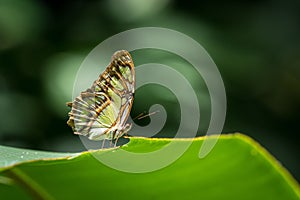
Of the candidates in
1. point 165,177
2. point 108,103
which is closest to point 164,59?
point 108,103

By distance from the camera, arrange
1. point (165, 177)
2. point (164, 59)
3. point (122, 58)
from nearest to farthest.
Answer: point (165, 177) → point (122, 58) → point (164, 59)

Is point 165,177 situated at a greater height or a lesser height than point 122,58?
lesser

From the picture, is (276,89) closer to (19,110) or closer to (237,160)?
(19,110)

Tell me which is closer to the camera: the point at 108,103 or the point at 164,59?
the point at 108,103

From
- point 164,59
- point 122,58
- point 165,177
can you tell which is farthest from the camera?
point 164,59

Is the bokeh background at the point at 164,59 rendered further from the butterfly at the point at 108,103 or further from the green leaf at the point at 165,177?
the green leaf at the point at 165,177

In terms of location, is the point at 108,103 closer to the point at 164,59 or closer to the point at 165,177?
the point at 165,177

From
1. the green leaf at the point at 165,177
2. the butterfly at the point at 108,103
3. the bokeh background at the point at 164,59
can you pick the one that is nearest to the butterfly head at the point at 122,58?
the butterfly at the point at 108,103
